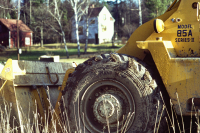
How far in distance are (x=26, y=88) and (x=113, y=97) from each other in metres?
2.09

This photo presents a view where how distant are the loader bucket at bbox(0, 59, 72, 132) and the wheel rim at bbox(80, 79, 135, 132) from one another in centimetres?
112

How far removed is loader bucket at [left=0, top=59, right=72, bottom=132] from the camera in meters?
4.95

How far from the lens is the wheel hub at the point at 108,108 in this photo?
12.2ft

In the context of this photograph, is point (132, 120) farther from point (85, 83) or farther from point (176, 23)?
point (176, 23)

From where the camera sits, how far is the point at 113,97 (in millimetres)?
3750

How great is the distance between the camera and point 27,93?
5.14m

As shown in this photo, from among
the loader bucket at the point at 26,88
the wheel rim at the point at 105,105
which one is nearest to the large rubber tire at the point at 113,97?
the wheel rim at the point at 105,105

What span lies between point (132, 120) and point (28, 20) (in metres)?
63.1

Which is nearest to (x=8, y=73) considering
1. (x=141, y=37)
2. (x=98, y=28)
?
(x=141, y=37)

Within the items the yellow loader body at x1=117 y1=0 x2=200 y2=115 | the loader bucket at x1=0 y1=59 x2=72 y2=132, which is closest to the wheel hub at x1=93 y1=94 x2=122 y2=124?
the yellow loader body at x1=117 y1=0 x2=200 y2=115

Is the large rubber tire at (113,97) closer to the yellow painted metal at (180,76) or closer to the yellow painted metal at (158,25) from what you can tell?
the yellow painted metal at (180,76)

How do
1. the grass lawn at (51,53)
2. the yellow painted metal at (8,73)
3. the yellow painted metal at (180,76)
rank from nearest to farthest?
the yellow painted metal at (180,76), the yellow painted metal at (8,73), the grass lawn at (51,53)

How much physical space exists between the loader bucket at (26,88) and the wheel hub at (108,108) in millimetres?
1303

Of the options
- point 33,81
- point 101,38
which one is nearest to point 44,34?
point 101,38
